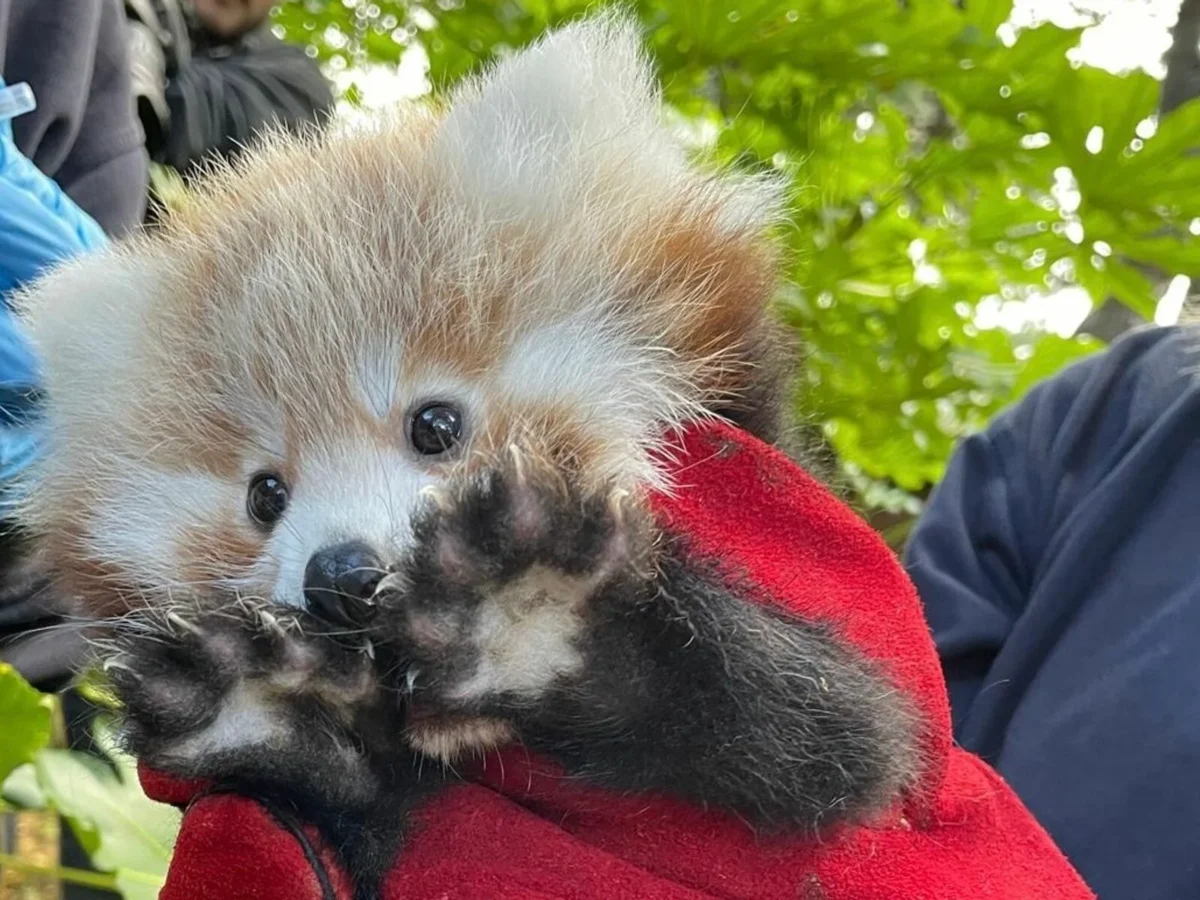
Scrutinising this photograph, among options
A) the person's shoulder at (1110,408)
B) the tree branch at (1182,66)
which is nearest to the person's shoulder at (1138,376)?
the person's shoulder at (1110,408)

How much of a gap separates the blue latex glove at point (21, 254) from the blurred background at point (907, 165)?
232 millimetres

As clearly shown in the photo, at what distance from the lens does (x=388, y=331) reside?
77 centimetres

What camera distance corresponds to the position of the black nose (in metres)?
0.63

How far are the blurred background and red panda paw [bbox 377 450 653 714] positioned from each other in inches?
Answer: 24.3

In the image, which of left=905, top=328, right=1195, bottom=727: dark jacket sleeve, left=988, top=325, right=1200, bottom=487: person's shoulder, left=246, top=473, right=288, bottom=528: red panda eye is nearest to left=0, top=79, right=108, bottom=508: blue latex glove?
left=246, top=473, right=288, bottom=528: red panda eye

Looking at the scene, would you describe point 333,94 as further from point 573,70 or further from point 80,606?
point 80,606

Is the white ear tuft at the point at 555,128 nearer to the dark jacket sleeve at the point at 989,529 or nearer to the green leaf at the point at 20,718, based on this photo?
the green leaf at the point at 20,718

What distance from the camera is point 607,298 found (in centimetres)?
80

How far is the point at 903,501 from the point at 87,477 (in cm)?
170

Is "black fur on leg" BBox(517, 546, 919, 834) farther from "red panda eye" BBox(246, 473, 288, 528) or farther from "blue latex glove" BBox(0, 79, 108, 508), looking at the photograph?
"blue latex glove" BBox(0, 79, 108, 508)

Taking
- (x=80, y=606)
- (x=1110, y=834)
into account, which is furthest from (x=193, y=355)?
(x=1110, y=834)

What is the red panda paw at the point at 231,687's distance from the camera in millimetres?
617

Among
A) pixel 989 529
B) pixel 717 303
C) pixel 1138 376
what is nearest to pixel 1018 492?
pixel 989 529

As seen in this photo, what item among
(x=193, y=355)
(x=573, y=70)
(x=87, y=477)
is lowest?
(x=87, y=477)
